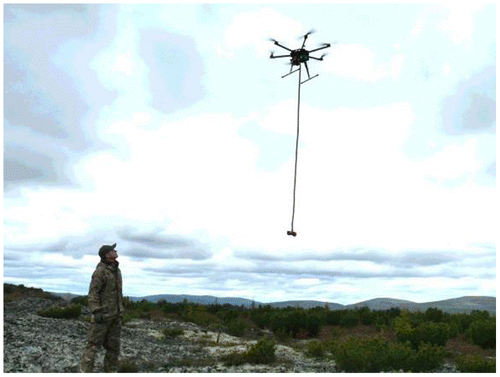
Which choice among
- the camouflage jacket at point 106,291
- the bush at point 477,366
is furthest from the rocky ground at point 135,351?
the bush at point 477,366

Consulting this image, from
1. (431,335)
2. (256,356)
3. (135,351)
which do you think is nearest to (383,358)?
(256,356)

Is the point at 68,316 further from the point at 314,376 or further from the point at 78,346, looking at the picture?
the point at 314,376

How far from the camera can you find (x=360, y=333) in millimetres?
22938

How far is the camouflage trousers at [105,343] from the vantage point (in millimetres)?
10016

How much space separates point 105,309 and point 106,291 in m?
0.35

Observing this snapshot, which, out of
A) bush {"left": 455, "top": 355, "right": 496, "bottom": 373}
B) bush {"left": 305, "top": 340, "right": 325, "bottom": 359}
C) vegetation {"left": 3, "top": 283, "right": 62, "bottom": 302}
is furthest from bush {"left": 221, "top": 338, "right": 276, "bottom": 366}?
vegetation {"left": 3, "top": 283, "right": 62, "bottom": 302}

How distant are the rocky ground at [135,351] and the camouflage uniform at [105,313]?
95cm

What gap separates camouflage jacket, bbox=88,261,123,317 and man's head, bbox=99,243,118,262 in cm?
12

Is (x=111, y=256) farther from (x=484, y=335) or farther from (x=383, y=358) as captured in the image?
(x=484, y=335)

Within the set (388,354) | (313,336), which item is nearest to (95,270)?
(388,354)

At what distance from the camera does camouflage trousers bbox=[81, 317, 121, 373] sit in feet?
32.9

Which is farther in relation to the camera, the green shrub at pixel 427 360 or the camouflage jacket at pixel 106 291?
the green shrub at pixel 427 360

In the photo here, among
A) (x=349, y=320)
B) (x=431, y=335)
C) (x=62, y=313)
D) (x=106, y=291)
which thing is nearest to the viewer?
(x=106, y=291)

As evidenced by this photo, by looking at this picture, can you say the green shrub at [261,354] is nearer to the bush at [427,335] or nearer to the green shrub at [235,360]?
the green shrub at [235,360]
